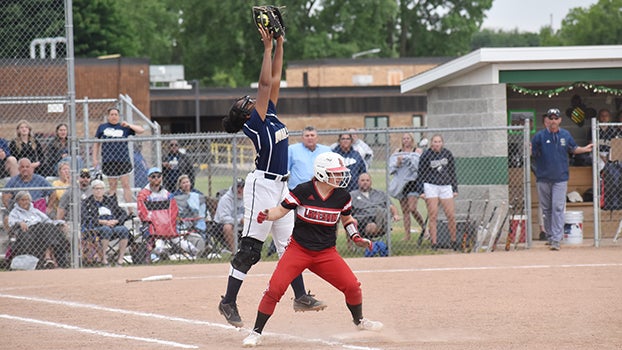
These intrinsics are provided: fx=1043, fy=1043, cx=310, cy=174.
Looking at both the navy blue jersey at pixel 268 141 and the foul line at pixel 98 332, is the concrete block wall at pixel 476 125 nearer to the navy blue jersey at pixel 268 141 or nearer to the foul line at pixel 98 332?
the navy blue jersey at pixel 268 141

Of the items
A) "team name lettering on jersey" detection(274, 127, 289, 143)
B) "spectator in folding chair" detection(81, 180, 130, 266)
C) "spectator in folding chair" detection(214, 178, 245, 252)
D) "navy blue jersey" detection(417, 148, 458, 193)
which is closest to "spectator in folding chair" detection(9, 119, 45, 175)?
"spectator in folding chair" detection(81, 180, 130, 266)

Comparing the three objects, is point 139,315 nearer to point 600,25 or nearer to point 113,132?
point 113,132

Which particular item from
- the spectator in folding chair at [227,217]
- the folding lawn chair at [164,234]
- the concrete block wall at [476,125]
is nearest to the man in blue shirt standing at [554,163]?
the concrete block wall at [476,125]

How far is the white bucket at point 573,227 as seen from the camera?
51.9ft

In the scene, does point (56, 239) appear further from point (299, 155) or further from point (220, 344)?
point (220, 344)

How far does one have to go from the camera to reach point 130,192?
54.3 ft

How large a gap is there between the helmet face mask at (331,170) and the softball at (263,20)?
124 centimetres

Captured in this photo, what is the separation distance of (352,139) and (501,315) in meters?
6.91

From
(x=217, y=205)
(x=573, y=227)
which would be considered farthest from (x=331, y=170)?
(x=573, y=227)

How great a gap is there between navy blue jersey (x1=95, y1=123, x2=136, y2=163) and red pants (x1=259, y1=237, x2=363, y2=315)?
7.93 metres

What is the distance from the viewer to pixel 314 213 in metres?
8.30

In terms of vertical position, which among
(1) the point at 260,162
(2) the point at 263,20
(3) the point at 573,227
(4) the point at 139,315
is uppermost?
(2) the point at 263,20

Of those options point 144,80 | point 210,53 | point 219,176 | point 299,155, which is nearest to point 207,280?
point 299,155

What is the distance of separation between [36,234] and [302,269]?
278 inches
